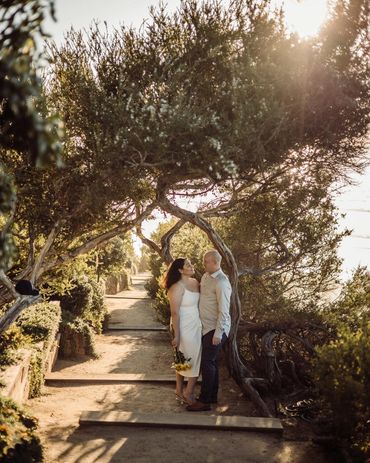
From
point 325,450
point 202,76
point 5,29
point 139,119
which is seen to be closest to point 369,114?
point 202,76

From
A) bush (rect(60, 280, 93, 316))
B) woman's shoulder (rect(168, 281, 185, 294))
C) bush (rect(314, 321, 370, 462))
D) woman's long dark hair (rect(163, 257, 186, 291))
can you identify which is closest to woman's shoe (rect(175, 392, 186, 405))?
woman's shoulder (rect(168, 281, 185, 294))

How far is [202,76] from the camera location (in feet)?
21.9

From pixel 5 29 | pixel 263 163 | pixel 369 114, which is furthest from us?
pixel 369 114

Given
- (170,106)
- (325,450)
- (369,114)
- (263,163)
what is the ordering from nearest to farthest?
(325,450)
(170,106)
(263,163)
(369,114)

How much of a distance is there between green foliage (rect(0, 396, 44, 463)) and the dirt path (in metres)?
→ 0.86

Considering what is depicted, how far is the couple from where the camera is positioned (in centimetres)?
634

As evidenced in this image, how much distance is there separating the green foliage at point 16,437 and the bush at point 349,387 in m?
2.79

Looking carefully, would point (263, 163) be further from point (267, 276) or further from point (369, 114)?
point (267, 276)

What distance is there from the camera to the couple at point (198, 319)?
634 centimetres

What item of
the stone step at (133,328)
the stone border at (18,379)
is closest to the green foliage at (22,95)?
the stone border at (18,379)

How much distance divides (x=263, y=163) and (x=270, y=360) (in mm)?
3405

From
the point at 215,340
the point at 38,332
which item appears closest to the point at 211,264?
the point at 215,340

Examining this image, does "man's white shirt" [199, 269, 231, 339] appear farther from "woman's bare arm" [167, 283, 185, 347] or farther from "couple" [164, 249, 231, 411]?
"woman's bare arm" [167, 283, 185, 347]

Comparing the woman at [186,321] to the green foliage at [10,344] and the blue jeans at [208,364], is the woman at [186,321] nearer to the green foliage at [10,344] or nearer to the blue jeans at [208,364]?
the blue jeans at [208,364]
